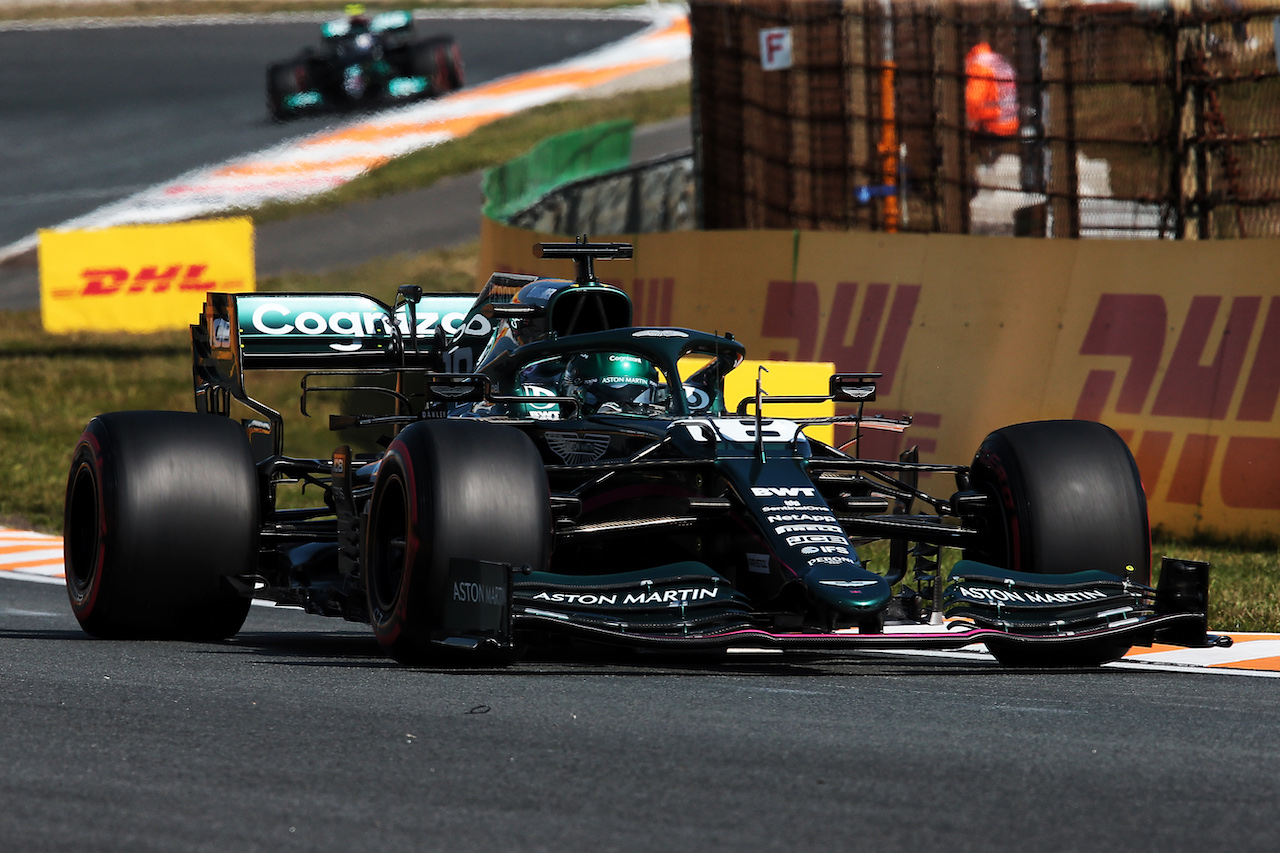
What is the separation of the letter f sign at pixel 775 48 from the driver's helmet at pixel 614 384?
8.91 metres

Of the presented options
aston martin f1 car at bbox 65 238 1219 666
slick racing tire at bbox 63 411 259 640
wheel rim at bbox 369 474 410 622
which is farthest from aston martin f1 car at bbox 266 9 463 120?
wheel rim at bbox 369 474 410 622

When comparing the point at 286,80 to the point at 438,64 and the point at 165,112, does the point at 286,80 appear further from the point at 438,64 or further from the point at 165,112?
the point at 165,112

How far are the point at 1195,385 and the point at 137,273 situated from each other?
16.8 metres

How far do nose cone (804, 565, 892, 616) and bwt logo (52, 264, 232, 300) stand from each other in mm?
18993

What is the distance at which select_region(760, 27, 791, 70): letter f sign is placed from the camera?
675 inches

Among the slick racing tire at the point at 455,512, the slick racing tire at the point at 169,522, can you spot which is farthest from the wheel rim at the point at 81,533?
the slick racing tire at the point at 455,512

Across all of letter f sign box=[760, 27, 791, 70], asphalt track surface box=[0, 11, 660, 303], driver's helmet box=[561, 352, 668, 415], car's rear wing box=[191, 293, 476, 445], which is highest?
asphalt track surface box=[0, 11, 660, 303]

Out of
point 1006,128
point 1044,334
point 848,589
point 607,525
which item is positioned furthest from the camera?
point 1006,128

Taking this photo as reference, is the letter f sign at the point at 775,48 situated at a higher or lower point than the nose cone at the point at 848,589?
higher

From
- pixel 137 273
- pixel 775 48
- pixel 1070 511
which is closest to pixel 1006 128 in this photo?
pixel 775 48

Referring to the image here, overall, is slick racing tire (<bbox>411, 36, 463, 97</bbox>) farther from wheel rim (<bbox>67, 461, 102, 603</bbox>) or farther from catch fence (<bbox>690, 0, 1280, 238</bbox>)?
wheel rim (<bbox>67, 461, 102, 603</bbox>)

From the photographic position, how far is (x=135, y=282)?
992 inches

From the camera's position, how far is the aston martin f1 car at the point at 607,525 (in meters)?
7.19

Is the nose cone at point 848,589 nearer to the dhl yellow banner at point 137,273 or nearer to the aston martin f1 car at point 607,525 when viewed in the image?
the aston martin f1 car at point 607,525
